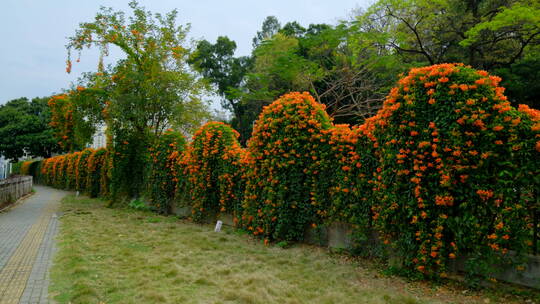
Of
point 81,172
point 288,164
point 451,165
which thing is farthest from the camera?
point 81,172

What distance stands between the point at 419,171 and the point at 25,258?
684 centimetres

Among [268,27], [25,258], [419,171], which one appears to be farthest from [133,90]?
[268,27]

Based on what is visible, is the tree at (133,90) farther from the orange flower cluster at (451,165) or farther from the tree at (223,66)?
the tree at (223,66)

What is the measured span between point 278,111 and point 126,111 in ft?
28.1

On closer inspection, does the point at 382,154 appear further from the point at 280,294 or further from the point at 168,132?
the point at 168,132

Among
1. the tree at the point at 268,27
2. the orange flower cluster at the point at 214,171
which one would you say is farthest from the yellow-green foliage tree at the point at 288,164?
the tree at the point at 268,27

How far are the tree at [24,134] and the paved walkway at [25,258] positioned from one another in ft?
119

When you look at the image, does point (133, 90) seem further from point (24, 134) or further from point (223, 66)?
point (24, 134)

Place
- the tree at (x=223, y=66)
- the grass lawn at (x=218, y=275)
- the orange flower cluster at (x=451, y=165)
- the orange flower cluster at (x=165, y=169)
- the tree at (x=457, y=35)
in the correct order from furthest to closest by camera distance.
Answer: the tree at (x=223, y=66)
the tree at (x=457, y=35)
the orange flower cluster at (x=165, y=169)
the grass lawn at (x=218, y=275)
the orange flower cluster at (x=451, y=165)

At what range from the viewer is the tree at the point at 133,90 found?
13594mm

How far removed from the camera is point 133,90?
45.8 feet

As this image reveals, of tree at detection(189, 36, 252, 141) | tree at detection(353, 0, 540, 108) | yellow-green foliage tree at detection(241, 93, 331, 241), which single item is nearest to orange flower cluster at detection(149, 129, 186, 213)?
yellow-green foliage tree at detection(241, 93, 331, 241)

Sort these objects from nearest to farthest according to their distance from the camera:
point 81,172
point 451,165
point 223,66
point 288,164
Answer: point 451,165 → point 288,164 → point 81,172 → point 223,66

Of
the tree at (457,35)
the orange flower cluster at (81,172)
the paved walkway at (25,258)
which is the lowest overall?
the paved walkway at (25,258)
